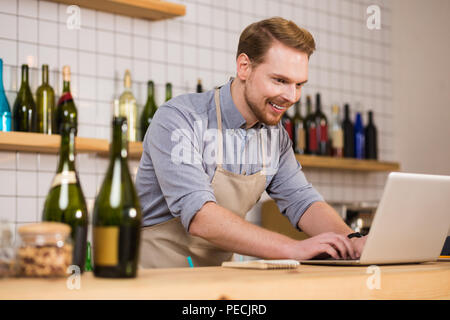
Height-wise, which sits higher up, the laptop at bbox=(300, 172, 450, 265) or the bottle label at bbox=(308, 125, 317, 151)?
the bottle label at bbox=(308, 125, 317, 151)

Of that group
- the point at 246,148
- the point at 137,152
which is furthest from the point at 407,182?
the point at 137,152

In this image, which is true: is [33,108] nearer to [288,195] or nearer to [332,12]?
[288,195]

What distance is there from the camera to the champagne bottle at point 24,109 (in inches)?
98.9

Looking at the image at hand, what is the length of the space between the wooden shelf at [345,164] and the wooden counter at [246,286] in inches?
77.6

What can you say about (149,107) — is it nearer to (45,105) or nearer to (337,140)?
(45,105)

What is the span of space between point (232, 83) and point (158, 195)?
44 centimetres

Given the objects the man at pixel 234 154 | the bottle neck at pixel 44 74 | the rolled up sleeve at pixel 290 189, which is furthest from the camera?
the bottle neck at pixel 44 74

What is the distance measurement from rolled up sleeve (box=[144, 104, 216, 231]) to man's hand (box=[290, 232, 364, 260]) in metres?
0.25

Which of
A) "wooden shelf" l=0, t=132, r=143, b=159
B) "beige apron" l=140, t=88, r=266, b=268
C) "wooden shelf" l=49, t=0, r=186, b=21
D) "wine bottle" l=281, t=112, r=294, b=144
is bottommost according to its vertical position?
"beige apron" l=140, t=88, r=266, b=268

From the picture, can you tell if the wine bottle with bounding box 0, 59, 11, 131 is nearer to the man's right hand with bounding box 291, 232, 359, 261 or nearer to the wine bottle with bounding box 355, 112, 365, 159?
the man's right hand with bounding box 291, 232, 359, 261

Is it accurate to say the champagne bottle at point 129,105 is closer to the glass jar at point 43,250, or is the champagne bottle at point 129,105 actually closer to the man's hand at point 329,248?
the man's hand at point 329,248

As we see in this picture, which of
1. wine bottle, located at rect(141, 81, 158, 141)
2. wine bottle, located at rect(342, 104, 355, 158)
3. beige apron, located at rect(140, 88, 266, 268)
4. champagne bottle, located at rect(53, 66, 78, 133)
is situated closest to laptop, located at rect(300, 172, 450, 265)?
beige apron, located at rect(140, 88, 266, 268)

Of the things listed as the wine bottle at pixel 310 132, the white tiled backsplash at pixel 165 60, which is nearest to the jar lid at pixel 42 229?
the white tiled backsplash at pixel 165 60

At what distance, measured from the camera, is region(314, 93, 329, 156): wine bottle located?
10.8 feet
